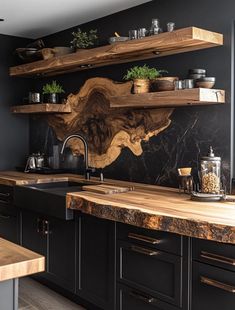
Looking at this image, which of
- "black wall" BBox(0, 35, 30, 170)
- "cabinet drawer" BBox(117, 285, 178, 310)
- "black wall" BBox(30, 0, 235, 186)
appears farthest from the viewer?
"black wall" BBox(0, 35, 30, 170)

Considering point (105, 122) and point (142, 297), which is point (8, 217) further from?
point (142, 297)

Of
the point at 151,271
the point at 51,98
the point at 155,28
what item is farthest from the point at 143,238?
the point at 51,98

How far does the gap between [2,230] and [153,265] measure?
7.26 feet

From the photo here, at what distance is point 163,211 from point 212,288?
0.49 m

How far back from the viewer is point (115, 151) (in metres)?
4.12

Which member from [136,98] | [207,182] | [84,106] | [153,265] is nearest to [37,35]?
[84,106]

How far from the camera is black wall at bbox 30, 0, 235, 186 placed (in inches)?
123

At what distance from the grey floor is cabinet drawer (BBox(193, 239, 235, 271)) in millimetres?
1448

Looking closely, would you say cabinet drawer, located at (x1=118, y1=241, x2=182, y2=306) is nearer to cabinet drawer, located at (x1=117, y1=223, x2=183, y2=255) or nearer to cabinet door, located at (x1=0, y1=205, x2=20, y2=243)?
cabinet drawer, located at (x1=117, y1=223, x2=183, y2=255)

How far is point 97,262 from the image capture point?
3.07 meters

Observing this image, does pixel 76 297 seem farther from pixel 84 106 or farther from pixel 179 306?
pixel 84 106

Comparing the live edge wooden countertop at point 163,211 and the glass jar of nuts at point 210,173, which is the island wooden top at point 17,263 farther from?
the glass jar of nuts at point 210,173

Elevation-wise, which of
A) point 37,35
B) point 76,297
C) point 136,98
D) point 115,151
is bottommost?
point 76,297

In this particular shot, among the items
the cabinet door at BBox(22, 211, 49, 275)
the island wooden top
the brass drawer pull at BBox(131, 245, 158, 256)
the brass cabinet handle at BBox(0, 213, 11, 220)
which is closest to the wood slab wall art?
the cabinet door at BBox(22, 211, 49, 275)
